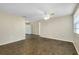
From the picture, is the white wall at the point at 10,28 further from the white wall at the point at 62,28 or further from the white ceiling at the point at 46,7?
the white wall at the point at 62,28

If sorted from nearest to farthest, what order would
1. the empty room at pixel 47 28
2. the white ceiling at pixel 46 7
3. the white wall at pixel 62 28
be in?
the white ceiling at pixel 46 7, the empty room at pixel 47 28, the white wall at pixel 62 28

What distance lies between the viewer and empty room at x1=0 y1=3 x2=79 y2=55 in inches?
168

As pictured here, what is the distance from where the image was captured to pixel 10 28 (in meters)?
6.73

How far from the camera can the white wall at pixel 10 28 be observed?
598 cm

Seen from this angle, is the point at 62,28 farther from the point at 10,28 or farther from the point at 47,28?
the point at 10,28

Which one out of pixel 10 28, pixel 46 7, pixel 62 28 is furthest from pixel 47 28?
pixel 10 28

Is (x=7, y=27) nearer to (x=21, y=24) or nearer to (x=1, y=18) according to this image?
(x=1, y=18)

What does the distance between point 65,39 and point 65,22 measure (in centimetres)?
83

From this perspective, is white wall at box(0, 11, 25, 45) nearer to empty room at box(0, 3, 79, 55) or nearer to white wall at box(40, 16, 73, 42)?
empty room at box(0, 3, 79, 55)

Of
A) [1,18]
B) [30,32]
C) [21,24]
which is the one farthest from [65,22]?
[30,32]

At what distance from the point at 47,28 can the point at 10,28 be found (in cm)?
223

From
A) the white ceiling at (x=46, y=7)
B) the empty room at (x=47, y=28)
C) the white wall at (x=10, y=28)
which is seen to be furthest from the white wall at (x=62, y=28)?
the white wall at (x=10, y=28)
